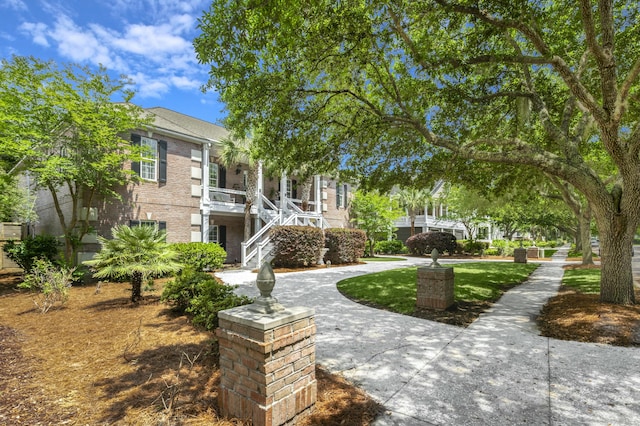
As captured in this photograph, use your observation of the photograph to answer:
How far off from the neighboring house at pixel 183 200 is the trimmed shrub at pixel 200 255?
1.35 m

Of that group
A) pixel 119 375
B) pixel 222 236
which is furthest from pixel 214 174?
pixel 119 375

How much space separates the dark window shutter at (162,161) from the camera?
48.9ft

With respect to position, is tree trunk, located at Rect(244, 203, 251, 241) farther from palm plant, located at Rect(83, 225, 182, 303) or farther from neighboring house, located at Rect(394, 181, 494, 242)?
neighboring house, located at Rect(394, 181, 494, 242)

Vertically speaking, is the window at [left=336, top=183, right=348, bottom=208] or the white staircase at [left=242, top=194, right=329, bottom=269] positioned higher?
the window at [left=336, top=183, right=348, bottom=208]

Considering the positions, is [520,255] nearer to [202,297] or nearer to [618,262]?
[618,262]

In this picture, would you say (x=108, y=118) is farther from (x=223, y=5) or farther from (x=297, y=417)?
(x=297, y=417)

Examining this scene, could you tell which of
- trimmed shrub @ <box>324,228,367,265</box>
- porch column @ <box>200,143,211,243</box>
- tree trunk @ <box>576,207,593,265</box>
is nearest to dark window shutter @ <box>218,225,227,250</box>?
porch column @ <box>200,143,211,243</box>

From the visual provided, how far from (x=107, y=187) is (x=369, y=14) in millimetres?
11905

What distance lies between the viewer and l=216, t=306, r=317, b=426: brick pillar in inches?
112

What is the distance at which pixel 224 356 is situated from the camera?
3213 millimetres

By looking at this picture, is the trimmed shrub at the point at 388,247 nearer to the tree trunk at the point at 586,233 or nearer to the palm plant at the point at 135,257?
the tree trunk at the point at 586,233

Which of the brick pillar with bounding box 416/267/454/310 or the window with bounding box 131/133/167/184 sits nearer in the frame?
the brick pillar with bounding box 416/267/454/310

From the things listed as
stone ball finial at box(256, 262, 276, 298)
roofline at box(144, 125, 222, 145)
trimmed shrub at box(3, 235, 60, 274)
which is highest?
roofline at box(144, 125, 222, 145)

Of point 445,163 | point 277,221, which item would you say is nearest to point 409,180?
point 445,163
